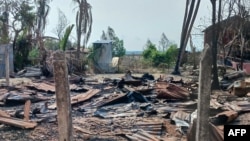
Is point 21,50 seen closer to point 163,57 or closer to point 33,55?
point 33,55

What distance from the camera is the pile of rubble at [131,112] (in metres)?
8.27

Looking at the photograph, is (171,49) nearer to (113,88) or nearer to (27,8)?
(27,8)

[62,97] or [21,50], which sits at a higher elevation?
[21,50]

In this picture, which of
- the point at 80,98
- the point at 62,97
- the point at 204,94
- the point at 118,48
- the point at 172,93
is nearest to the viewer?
the point at 204,94

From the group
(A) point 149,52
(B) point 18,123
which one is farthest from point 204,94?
(A) point 149,52

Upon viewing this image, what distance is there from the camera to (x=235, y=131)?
3984 mm

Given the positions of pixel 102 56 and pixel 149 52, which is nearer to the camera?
pixel 102 56

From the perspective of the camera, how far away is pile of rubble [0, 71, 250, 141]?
8266 mm

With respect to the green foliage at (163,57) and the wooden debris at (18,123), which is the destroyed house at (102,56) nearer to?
the green foliage at (163,57)

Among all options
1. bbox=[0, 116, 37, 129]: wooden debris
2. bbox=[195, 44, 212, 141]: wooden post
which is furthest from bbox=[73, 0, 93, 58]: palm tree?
bbox=[195, 44, 212, 141]: wooden post

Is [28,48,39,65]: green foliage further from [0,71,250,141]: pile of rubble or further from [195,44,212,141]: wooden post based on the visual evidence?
[195,44,212,141]: wooden post

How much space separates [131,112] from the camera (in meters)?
10.4

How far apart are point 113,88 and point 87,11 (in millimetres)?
16285

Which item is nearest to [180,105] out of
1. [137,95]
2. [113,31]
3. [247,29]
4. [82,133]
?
[137,95]
